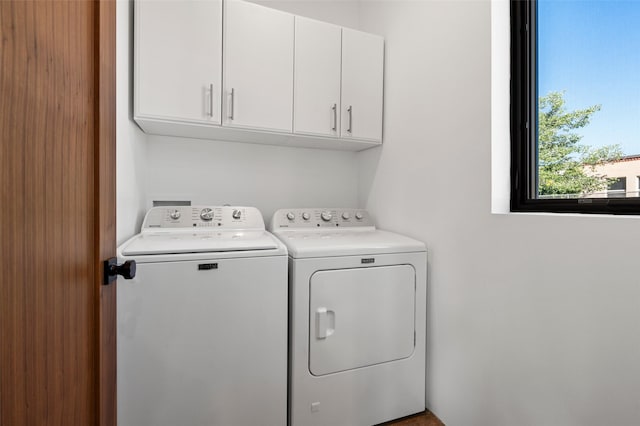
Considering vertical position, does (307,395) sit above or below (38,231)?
below

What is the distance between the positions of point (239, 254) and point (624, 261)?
4.41 ft

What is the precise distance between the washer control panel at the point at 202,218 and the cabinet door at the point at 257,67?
522 millimetres

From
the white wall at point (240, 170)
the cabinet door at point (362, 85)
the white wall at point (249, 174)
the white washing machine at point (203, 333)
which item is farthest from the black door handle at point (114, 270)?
the cabinet door at point (362, 85)

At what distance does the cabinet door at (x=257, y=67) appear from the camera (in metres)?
1.71

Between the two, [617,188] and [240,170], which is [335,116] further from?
[617,188]

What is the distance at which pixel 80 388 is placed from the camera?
2.15 feet

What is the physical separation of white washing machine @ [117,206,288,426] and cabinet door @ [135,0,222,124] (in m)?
0.71

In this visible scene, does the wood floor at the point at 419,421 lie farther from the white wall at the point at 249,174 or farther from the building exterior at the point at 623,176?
the white wall at the point at 249,174

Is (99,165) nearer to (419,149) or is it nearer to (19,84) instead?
(19,84)

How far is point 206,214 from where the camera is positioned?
1.83 metres

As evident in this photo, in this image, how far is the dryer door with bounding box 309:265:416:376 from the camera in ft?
4.69

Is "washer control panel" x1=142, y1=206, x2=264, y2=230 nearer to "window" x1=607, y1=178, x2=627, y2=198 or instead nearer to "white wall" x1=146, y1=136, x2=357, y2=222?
"white wall" x1=146, y1=136, x2=357, y2=222

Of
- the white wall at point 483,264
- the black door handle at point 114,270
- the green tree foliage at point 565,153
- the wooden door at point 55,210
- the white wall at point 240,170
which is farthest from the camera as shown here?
the white wall at point 240,170

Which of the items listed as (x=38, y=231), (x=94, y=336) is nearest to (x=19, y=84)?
(x=38, y=231)
